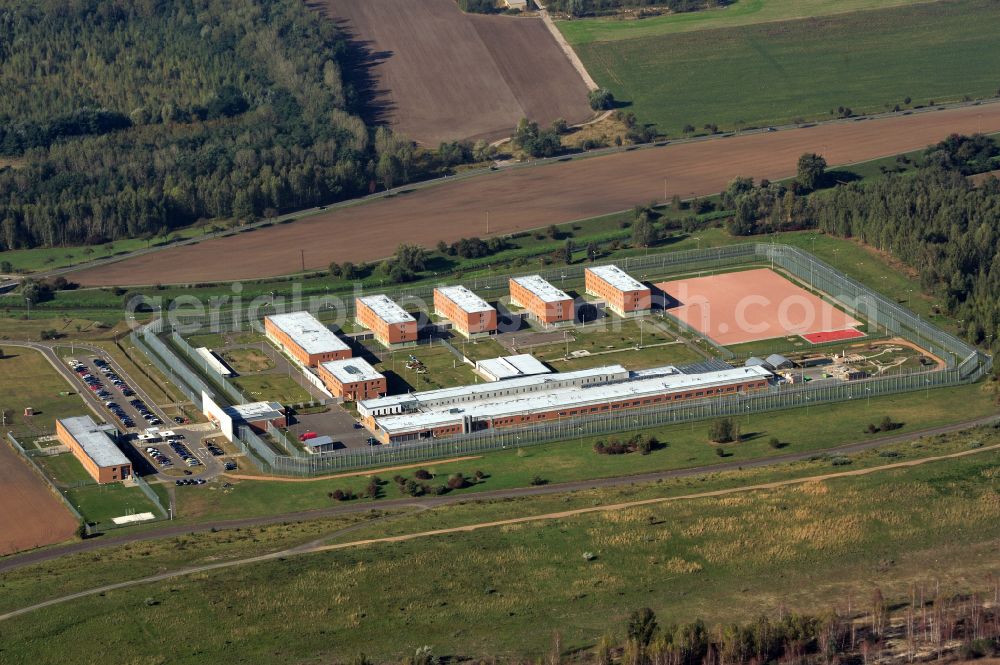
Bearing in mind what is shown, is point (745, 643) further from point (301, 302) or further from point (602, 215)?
point (602, 215)

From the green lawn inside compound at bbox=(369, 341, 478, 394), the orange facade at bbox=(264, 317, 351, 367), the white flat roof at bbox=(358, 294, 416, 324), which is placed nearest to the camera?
the green lawn inside compound at bbox=(369, 341, 478, 394)

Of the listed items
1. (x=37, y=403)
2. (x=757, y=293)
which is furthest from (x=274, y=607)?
(x=757, y=293)

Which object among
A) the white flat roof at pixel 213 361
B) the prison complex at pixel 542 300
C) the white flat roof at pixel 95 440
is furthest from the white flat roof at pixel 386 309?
the white flat roof at pixel 95 440

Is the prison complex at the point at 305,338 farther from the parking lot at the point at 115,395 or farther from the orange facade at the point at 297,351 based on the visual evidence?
the parking lot at the point at 115,395

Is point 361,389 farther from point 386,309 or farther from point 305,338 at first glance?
point 386,309

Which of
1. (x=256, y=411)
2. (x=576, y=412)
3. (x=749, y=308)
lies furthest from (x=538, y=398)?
(x=749, y=308)

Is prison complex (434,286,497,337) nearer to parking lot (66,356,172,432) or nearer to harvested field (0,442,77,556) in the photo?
parking lot (66,356,172,432)

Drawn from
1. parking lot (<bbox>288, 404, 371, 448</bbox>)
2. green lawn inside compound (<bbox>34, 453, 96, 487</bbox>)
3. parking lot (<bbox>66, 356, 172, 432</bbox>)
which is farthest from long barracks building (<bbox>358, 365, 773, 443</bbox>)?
green lawn inside compound (<bbox>34, 453, 96, 487</bbox>)
